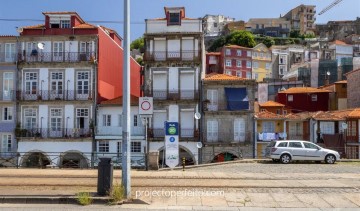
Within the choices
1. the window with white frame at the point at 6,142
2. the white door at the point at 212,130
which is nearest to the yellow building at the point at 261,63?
the white door at the point at 212,130

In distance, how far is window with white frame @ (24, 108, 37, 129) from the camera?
4272 centimetres

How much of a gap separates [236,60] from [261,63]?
898 centimetres

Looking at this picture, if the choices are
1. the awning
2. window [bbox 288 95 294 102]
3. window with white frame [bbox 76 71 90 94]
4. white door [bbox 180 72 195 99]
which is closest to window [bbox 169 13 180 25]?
white door [bbox 180 72 195 99]

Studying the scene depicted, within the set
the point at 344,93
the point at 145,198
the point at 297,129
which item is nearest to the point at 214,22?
the point at 344,93

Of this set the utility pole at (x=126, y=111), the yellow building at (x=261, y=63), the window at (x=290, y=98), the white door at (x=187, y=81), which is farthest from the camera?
the yellow building at (x=261, y=63)

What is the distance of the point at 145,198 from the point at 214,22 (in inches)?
5469

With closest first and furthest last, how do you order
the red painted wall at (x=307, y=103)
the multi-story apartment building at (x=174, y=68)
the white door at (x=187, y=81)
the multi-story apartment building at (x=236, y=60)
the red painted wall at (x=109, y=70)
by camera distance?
the multi-story apartment building at (x=174, y=68)
the white door at (x=187, y=81)
the red painted wall at (x=109, y=70)
the red painted wall at (x=307, y=103)
the multi-story apartment building at (x=236, y=60)

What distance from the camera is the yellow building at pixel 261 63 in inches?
3883

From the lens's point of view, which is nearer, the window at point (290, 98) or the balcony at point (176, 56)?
the balcony at point (176, 56)

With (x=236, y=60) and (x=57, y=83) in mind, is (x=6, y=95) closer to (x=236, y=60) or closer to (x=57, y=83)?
(x=57, y=83)

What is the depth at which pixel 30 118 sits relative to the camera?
42.8m

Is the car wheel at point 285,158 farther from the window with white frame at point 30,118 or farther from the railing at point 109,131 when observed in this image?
the window with white frame at point 30,118

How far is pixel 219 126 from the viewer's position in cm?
4272

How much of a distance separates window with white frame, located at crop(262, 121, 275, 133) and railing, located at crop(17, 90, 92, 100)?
58.3 ft
